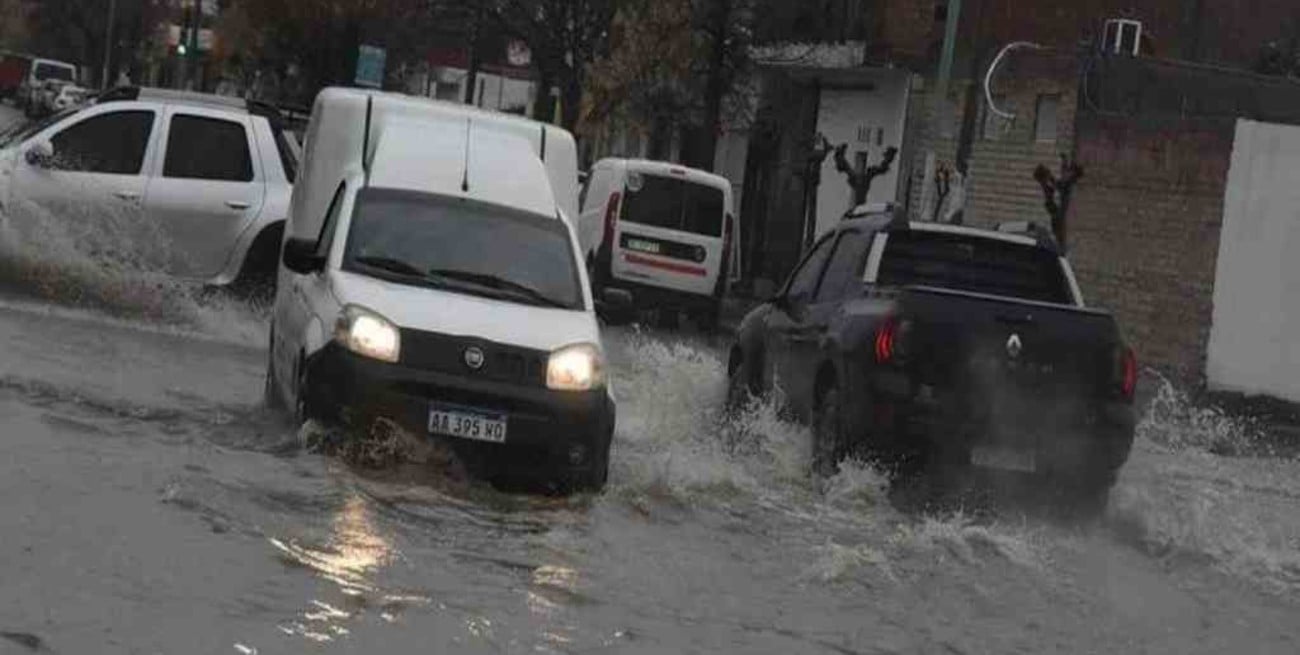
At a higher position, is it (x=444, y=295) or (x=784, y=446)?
(x=444, y=295)

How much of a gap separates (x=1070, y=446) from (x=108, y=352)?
24.1 feet

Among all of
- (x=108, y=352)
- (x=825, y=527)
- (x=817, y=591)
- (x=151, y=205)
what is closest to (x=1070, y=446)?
(x=825, y=527)

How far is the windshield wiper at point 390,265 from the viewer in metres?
11.4

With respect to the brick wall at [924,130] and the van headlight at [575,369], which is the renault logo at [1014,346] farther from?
the brick wall at [924,130]

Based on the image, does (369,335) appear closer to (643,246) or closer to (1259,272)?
(1259,272)

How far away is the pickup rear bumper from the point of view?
38.0 ft

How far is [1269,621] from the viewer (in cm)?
1014

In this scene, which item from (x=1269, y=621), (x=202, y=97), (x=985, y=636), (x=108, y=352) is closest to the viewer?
(x=985, y=636)

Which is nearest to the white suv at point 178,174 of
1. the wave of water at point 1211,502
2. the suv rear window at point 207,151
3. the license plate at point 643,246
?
the suv rear window at point 207,151

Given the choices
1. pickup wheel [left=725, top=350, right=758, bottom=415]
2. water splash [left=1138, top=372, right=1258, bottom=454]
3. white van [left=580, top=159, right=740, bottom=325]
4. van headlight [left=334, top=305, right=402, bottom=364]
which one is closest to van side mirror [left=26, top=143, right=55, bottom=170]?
pickup wheel [left=725, top=350, right=758, bottom=415]

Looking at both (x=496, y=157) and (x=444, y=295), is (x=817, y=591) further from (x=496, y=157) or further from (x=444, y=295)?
(x=496, y=157)

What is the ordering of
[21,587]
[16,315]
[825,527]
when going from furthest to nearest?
[16,315]
[825,527]
[21,587]

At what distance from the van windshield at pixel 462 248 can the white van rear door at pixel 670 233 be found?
13683 mm

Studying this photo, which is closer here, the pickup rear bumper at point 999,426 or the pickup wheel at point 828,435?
the pickup rear bumper at point 999,426
